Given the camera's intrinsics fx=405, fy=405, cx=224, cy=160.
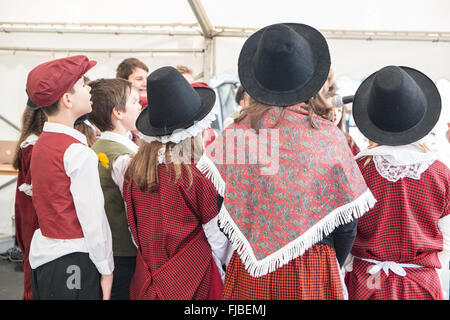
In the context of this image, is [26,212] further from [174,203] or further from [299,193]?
[299,193]

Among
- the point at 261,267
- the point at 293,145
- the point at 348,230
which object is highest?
the point at 293,145

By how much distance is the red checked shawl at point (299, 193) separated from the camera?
4.02 ft

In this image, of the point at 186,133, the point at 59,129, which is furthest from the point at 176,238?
the point at 59,129

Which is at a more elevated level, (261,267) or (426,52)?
(426,52)

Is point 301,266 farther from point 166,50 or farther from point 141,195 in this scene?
point 166,50

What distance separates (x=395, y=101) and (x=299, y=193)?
0.51 m

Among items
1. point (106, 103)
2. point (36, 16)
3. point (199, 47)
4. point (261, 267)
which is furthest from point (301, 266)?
point (36, 16)

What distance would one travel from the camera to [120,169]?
184 cm

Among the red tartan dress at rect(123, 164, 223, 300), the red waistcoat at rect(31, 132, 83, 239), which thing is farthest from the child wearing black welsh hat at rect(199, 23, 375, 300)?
the red waistcoat at rect(31, 132, 83, 239)

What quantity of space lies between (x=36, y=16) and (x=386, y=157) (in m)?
4.62

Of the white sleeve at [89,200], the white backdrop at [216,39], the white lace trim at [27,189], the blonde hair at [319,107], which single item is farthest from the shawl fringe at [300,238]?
the white backdrop at [216,39]

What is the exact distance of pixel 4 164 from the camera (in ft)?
16.4

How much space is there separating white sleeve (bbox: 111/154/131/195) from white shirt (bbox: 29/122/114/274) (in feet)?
0.91

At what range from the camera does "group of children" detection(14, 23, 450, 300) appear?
1.25m
